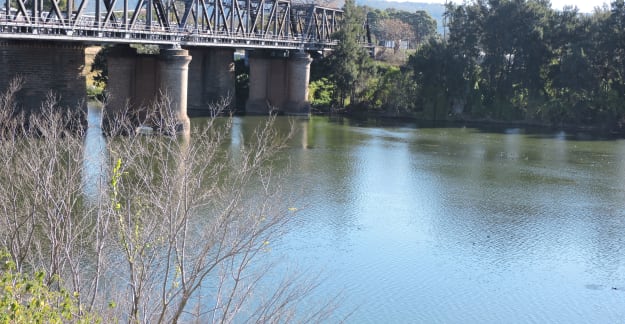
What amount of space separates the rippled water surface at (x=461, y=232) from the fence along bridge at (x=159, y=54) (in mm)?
8297

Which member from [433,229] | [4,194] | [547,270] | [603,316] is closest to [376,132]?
[433,229]

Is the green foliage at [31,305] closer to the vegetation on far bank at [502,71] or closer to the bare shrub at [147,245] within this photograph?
the bare shrub at [147,245]

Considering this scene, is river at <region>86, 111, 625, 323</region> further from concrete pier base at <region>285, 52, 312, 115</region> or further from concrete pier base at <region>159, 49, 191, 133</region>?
concrete pier base at <region>285, 52, 312, 115</region>

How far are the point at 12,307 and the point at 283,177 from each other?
19.5 meters

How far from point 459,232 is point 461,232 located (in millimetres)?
50

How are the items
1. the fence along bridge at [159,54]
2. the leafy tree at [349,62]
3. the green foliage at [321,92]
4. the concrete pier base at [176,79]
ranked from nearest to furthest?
1. the fence along bridge at [159,54]
2. the concrete pier base at [176,79]
3. the leafy tree at [349,62]
4. the green foliage at [321,92]

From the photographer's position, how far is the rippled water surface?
17.0m

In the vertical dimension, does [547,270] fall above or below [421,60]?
below

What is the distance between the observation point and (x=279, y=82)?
52906mm

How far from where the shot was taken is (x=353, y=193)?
26438 millimetres

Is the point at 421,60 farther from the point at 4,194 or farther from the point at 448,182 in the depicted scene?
the point at 4,194

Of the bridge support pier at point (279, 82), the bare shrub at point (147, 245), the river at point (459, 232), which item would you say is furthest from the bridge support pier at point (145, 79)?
the bare shrub at point (147, 245)

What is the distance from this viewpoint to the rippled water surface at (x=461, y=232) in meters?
17.0

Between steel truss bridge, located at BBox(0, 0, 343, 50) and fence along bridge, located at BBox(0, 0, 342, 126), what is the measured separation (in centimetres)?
6
